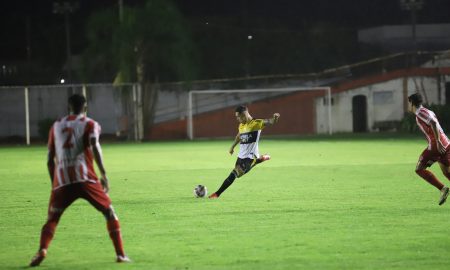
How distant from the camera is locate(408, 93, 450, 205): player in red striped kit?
14391 millimetres

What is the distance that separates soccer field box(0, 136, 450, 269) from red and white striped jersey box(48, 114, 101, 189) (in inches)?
39.4

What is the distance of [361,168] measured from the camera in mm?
23500

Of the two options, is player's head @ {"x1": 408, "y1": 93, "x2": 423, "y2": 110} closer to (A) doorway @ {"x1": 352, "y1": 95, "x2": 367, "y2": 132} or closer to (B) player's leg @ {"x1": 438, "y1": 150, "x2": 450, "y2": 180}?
(B) player's leg @ {"x1": 438, "y1": 150, "x2": 450, "y2": 180}

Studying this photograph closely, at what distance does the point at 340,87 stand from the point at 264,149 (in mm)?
15970

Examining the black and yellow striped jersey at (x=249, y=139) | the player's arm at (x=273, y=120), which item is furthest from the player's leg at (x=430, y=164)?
the black and yellow striped jersey at (x=249, y=139)

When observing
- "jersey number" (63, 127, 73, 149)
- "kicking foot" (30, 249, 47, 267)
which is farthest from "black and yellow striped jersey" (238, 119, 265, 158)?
"kicking foot" (30, 249, 47, 267)

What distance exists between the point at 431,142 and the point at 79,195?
7.29 metres

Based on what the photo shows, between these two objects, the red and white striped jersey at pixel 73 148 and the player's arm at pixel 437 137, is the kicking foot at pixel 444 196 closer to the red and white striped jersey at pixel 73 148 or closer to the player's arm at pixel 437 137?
the player's arm at pixel 437 137

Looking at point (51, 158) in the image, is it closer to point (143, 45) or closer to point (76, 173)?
point (76, 173)

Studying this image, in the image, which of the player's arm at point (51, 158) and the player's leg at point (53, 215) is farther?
the player's arm at point (51, 158)

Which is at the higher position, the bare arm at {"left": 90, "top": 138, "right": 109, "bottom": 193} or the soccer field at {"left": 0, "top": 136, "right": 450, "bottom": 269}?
the bare arm at {"left": 90, "top": 138, "right": 109, "bottom": 193}

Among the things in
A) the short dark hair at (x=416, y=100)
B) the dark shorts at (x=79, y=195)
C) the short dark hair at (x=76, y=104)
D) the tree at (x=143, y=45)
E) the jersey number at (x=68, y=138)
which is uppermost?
the tree at (x=143, y=45)

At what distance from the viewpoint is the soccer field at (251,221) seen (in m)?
9.76

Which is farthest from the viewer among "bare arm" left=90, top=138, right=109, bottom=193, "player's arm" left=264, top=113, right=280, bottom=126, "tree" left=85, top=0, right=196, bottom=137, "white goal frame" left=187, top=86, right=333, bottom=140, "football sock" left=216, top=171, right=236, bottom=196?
"white goal frame" left=187, top=86, right=333, bottom=140
